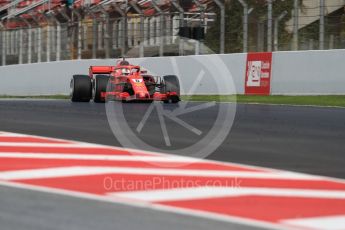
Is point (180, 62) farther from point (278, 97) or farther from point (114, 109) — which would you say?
point (114, 109)

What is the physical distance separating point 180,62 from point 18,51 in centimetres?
909

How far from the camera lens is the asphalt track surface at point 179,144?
4059 millimetres

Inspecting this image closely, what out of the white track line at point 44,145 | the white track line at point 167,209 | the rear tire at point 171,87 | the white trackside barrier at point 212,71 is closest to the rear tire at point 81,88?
the rear tire at point 171,87

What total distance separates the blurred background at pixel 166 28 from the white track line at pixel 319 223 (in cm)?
1390

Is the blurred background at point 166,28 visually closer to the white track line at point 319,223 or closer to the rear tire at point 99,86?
the rear tire at point 99,86

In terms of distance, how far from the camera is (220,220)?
13.3 ft

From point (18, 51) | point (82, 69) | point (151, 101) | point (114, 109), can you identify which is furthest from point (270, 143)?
point (18, 51)

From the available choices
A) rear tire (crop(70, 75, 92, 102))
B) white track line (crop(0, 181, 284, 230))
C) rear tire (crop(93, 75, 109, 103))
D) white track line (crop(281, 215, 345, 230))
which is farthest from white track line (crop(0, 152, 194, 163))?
rear tire (crop(70, 75, 92, 102))

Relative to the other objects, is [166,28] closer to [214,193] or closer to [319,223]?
[214,193]

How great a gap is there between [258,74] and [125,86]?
3969mm

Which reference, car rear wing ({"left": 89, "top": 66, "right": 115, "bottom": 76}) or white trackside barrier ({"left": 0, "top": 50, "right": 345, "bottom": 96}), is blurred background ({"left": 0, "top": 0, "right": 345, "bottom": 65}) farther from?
car rear wing ({"left": 89, "top": 66, "right": 115, "bottom": 76})

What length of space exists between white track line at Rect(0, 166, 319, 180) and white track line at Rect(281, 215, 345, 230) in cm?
148

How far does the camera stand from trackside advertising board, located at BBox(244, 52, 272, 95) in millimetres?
18312

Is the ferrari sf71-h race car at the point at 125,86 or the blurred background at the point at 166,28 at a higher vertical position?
the blurred background at the point at 166,28
